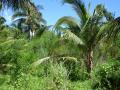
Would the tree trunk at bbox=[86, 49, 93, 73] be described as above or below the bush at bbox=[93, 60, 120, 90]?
above

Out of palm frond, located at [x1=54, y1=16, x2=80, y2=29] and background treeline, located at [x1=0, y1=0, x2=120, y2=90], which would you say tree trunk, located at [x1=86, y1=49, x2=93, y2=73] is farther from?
palm frond, located at [x1=54, y1=16, x2=80, y2=29]

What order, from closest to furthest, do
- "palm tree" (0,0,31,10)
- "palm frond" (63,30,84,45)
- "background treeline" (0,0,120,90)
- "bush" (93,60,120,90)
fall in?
"palm tree" (0,0,31,10), "bush" (93,60,120,90), "background treeline" (0,0,120,90), "palm frond" (63,30,84,45)

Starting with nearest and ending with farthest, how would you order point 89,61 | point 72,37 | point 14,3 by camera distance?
point 14,3 < point 72,37 < point 89,61

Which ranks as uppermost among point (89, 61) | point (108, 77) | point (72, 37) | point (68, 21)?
point (68, 21)

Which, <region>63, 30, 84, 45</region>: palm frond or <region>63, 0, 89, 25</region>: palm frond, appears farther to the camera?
<region>63, 0, 89, 25</region>: palm frond

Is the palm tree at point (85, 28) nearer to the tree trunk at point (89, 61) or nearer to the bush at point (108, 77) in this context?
the tree trunk at point (89, 61)

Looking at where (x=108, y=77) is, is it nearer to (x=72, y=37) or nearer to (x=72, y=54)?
(x=72, y=37)

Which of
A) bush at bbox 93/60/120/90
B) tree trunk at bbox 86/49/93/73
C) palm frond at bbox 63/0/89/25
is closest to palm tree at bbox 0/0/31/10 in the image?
bush at bbox 93/60/120/90

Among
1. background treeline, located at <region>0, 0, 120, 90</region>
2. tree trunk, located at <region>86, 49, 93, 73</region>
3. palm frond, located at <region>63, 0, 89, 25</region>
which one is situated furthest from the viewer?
tree trunk, located at <region>86, 49, 93, 73</region>

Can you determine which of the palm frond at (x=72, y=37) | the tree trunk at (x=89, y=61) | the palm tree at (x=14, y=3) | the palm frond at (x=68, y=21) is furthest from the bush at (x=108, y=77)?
the palm frond at (x=68, y=21)

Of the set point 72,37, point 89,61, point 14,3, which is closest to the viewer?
point 14,3

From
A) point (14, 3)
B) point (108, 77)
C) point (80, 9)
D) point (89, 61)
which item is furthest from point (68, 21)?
point (14, 3)

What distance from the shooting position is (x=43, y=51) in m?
22.5

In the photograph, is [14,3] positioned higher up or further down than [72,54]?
higher up
